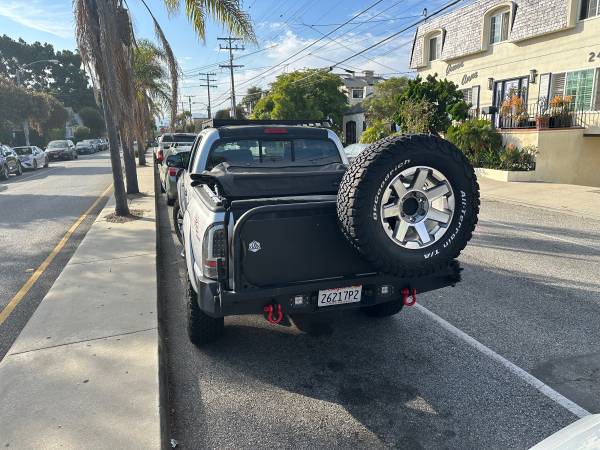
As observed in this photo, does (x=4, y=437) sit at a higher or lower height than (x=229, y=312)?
lower

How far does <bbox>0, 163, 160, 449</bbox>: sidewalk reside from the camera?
2785 mm

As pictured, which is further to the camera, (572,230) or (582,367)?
(572,230)

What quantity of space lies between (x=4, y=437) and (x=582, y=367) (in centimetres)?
424

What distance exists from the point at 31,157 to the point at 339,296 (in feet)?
89.8

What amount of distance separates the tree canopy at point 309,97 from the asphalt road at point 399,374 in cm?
3744

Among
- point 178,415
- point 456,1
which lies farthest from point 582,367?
point 456,1

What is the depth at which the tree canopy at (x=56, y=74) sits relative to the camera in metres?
73.9

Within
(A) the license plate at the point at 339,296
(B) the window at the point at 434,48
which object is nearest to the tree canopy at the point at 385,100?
(B) the window at the point at 434,48

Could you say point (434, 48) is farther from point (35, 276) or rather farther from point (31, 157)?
→ point (35, 276)

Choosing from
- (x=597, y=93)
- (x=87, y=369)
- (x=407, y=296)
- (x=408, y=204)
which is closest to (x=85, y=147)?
(x=597, y=93)

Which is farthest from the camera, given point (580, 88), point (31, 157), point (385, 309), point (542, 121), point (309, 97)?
point (309, 97)

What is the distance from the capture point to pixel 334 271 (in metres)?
3.38

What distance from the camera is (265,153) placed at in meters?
5.34

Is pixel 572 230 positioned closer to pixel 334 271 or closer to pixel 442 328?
pixel 442 328
